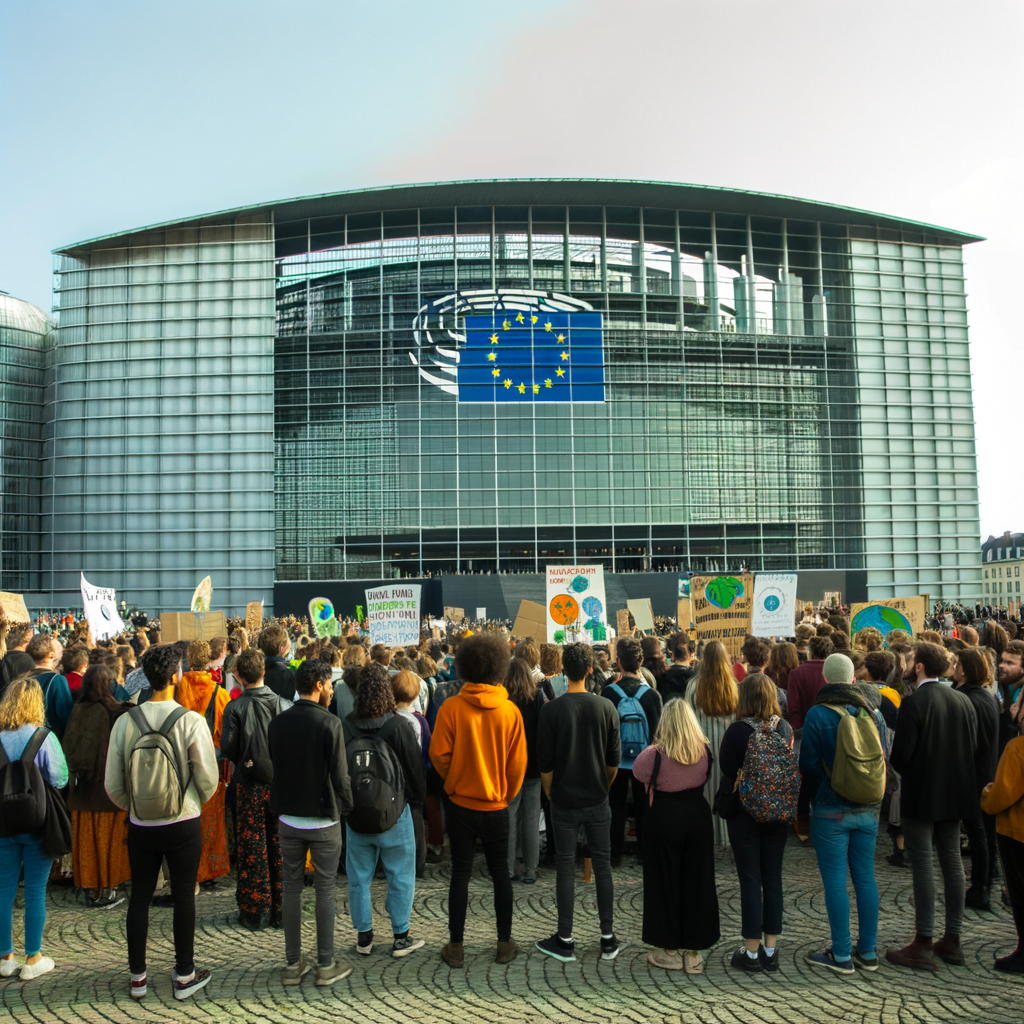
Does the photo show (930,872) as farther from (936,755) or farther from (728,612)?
(728,612)

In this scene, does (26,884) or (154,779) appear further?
(26,884)

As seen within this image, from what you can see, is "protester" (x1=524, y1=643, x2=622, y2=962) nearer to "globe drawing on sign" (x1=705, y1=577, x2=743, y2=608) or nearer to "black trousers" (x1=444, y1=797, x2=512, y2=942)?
"black trousers" (x1=444, y1=797, x2=512, y2=942)

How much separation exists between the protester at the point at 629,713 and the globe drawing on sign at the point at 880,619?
19.8 ft

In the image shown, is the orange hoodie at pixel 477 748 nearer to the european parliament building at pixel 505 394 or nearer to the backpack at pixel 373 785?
the backpack at pixel 373 785

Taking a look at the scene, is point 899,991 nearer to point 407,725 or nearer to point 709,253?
point 407,725

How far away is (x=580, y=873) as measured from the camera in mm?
7969

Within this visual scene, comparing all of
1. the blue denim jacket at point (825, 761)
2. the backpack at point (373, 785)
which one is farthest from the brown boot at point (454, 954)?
the blue denim jacket at point (825, 761)

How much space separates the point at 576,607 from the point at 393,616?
109 inches

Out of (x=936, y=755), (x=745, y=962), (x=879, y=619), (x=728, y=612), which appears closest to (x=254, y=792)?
(x=745, y=962)

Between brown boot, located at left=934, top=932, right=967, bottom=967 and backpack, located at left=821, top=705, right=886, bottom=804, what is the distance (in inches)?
47.6

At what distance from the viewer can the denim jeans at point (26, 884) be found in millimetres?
5719

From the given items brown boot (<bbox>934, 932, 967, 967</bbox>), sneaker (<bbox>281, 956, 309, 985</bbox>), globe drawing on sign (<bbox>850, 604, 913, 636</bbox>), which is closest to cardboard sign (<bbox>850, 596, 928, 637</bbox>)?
globe drawing on sign (<bbox>850, 604, 913, 636</bbox>)

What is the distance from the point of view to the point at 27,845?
18.9ft

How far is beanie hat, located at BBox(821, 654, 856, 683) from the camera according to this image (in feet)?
19.2
